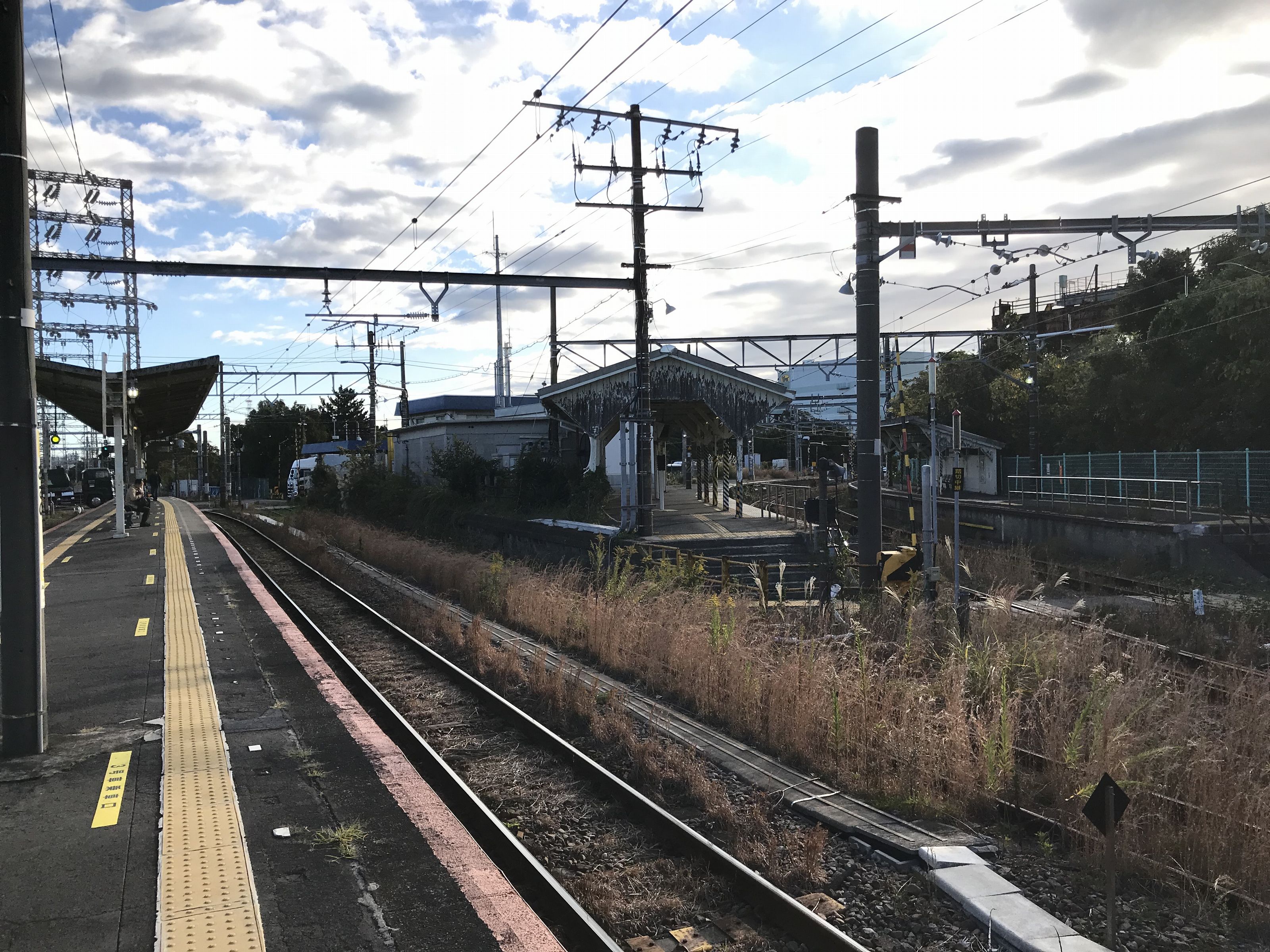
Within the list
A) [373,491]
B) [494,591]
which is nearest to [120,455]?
[373,491]

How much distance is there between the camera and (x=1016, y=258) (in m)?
15.8

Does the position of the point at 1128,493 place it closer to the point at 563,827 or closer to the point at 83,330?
the point at 563,827

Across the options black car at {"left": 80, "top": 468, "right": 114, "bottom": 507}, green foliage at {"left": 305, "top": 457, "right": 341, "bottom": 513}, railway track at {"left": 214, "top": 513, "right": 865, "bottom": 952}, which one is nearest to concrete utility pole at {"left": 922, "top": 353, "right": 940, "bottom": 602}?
railway track at {"left": 214, "top": 513, "right": 865, "bottom": 952}

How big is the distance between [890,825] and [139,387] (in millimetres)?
33688

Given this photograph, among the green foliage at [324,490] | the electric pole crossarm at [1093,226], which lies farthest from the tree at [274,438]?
the electric pole crossarm at [1093,226]

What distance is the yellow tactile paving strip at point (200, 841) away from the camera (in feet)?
15.6

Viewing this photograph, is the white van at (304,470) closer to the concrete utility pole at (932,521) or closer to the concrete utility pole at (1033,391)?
the concrete utility pole at (1033,391)

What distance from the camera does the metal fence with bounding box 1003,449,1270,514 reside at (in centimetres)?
2564

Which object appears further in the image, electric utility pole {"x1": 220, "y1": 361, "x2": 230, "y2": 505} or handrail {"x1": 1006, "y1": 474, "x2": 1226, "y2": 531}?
electric utility pole {"x1": 220, "y1": 361, "x2": 230, "y2": 505}

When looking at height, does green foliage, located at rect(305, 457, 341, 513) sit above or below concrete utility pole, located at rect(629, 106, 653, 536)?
below

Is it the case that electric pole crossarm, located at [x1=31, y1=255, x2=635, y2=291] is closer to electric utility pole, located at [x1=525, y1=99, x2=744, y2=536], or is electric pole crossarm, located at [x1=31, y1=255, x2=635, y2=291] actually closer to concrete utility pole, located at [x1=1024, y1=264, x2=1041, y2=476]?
electric utility pole, located at [x1=525, y1=99, x2=744, y2=536]

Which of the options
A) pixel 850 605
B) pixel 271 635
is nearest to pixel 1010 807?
pixel 850 605

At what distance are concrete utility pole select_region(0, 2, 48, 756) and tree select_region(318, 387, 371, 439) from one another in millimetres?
95650

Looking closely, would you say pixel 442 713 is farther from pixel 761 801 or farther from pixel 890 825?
pixel 890 825
